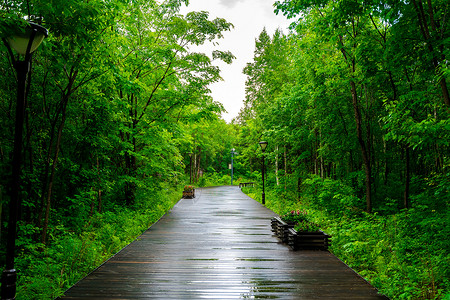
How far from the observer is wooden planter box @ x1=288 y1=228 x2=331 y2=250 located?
24.9 feet

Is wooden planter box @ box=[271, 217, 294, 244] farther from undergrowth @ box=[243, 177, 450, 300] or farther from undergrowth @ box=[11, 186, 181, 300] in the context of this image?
undergrowth @ box=[11, 186, 181, 300]

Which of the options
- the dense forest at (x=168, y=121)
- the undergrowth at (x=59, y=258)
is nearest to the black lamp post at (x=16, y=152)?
the dense forest at (x=168, y=121)

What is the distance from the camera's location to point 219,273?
19.3ft

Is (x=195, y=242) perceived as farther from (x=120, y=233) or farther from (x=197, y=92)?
(x=197, y=92)

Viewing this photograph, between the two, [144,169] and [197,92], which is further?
[197,92]

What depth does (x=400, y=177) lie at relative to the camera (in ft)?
53.2

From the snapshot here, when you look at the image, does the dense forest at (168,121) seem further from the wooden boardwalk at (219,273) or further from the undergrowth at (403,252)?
the wooden boardwalk at (219,273)

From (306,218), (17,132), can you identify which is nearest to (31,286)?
(17,132)

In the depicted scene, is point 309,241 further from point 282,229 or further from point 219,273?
point 219,273

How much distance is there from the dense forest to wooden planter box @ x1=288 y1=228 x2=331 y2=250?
53 cm

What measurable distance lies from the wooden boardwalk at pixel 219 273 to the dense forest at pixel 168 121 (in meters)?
0.51

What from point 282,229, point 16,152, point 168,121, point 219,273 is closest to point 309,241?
point 282,229

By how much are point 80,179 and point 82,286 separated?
4152 millimetres

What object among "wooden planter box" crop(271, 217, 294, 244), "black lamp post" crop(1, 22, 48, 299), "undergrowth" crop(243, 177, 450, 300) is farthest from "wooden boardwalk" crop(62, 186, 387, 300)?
"black lamp post" crop(1, 22, 48, 299)
